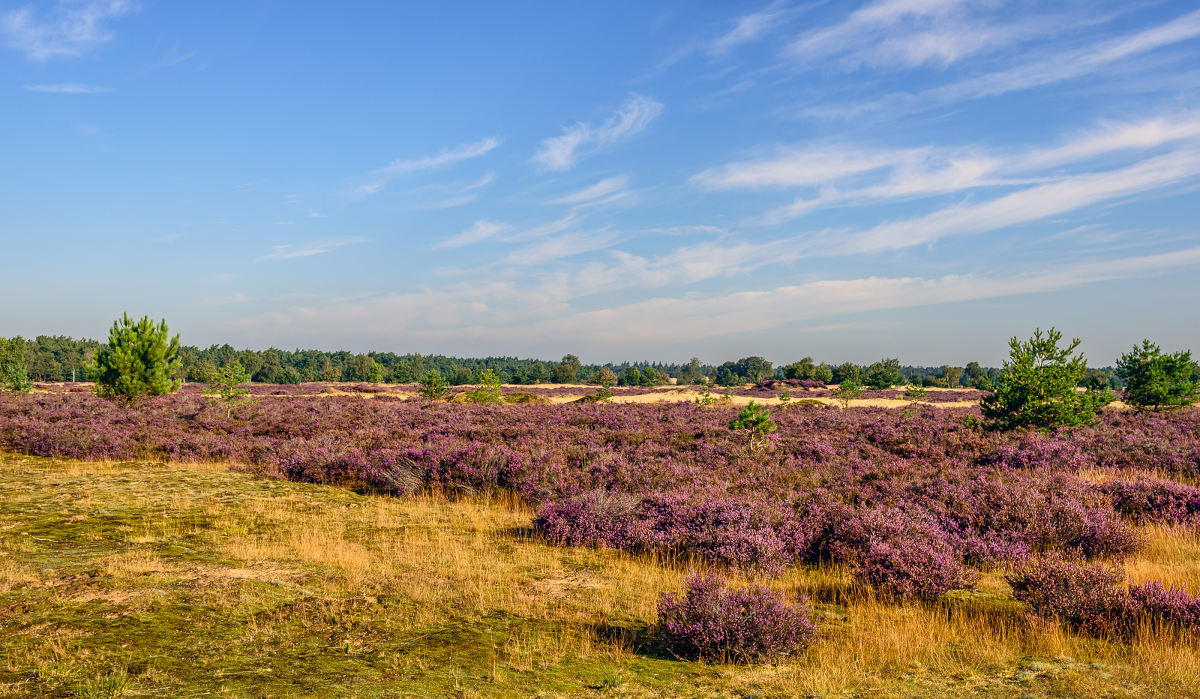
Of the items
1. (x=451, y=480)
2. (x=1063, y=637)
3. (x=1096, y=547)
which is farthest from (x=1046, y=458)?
(x=451, y=480)

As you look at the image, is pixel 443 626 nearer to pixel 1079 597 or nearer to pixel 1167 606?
pixel 1079 597

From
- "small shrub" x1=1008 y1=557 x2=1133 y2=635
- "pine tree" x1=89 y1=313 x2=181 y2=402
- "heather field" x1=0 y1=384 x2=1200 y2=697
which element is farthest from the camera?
"pine tree" x1=89 y1=313 x2=181 y2=402

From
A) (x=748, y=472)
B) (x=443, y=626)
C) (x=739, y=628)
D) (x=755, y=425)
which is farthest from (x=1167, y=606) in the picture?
(x=755, y=425)

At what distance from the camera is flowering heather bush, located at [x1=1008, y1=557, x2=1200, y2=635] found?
6.06 metres

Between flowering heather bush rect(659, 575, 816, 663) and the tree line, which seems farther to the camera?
the tree line

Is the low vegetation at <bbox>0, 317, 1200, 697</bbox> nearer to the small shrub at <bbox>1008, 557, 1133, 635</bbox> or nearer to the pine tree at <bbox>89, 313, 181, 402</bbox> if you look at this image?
the small shrub at <bbox>1008, 557, 1133, 635</bbox>

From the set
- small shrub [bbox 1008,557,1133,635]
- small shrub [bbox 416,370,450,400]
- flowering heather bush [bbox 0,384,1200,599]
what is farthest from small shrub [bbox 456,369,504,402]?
small shrub [bbox 1008,557,1133,635]

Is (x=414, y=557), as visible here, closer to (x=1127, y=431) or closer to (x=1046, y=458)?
(x=1046, y=458)

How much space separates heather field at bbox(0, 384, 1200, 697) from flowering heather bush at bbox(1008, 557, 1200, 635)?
2cm

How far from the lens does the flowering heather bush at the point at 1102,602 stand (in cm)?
606

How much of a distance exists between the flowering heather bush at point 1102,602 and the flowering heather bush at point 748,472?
0.98m

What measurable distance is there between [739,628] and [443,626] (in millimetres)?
3049

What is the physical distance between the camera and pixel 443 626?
646cm

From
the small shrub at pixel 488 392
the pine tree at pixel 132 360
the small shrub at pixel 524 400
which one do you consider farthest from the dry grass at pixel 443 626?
the small shrub at pixel 524 400
